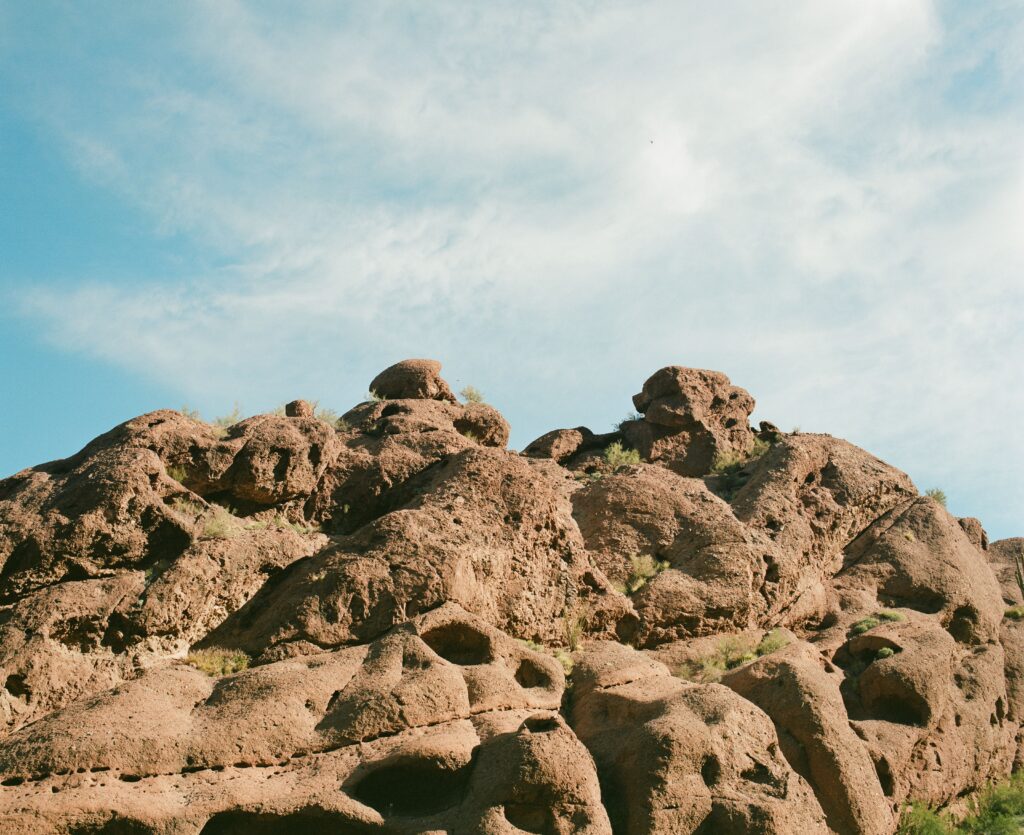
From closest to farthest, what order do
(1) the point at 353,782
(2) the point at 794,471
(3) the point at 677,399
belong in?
(1) the point at 353,782, (2) the point at 794,471, (3) the point at 677,399

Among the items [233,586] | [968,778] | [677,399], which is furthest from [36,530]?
[677,399]

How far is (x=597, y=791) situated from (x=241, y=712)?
3.68 m

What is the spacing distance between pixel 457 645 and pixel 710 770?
11.3 feet

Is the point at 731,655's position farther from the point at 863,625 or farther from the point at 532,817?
the point at 532,817

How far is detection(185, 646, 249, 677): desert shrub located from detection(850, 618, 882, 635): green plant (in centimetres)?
973

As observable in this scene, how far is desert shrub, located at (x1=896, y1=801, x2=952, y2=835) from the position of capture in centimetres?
1533

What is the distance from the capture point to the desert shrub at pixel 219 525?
1523 cm

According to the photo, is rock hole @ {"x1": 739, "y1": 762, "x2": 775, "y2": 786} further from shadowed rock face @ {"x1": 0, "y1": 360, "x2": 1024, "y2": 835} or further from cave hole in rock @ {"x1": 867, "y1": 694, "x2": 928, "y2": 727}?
cave hole in rock @ {"x1": 867, "y1": 694, "x2": 928, "y2": 727}

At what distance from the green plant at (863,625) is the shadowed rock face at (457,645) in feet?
0.36

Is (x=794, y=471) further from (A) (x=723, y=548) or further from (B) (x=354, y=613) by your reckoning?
(B) (x=354, y=613)

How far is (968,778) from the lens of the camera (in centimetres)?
1731

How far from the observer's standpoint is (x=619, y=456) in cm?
2464

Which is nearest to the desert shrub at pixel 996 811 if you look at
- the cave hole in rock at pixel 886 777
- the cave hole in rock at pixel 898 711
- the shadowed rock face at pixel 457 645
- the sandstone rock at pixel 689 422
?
the shadowed rock face at pixel 457 645

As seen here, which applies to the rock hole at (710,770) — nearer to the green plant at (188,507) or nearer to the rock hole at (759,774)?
the rock hole at (759,774)
